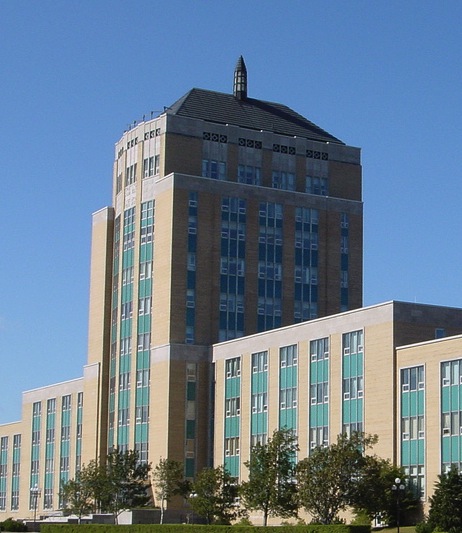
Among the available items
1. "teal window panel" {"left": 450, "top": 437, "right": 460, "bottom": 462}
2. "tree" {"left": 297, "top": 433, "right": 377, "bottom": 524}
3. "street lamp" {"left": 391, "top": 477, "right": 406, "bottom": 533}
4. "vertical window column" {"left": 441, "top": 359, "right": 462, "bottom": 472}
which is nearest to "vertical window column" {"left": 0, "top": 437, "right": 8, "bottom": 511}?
"tree" {"left": 297, "top": 433, "right": 377, "bottom": 524}

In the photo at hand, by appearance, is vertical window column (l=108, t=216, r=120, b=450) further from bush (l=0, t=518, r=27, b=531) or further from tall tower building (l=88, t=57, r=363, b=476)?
bush (l=0, t=518, r=27, b=531)

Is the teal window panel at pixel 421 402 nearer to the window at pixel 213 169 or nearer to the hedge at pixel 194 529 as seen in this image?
the hedge at pixel 194 529

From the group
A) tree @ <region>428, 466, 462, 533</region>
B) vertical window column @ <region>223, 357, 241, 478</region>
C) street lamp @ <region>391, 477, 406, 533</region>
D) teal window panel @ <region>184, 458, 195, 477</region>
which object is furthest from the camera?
teal window panel @ <region>184, 458, 195, 477</region>

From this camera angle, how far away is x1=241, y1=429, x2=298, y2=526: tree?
270ft

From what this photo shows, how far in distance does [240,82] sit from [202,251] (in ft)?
71.0

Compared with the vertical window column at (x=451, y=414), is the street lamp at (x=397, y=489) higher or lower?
lower

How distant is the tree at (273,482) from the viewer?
8244 centimetres

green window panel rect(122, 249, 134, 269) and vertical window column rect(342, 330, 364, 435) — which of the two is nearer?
vertical window column rect(342, 330, 364, 435)

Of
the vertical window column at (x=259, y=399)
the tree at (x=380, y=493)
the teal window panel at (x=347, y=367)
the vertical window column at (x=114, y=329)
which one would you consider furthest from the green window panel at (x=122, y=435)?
the tree at (x=380, y=493)

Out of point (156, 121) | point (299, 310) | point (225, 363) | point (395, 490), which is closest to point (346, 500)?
point (395, 490)

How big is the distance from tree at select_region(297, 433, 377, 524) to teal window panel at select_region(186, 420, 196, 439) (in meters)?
31.5

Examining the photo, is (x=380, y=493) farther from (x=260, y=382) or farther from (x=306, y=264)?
(x=306, y=264)

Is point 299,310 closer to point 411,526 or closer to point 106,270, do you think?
point 106,270

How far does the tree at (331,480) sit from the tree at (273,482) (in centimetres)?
555
